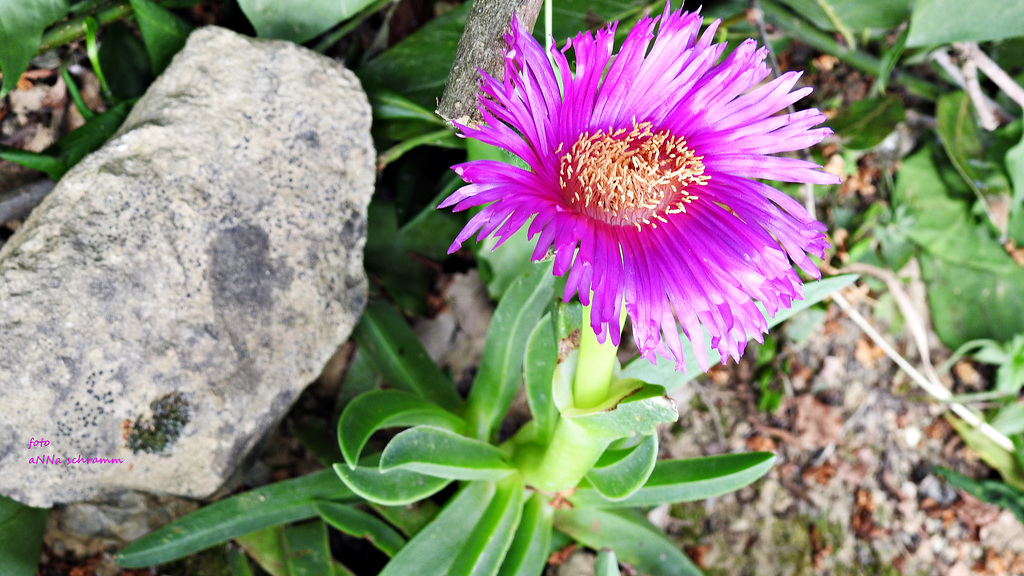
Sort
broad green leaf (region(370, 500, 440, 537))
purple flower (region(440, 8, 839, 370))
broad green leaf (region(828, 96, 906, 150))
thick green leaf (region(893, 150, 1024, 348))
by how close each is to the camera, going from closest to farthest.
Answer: purple flower (region(440, 8, 839, 370)), broad green leaf (region(370, 500, 440, 537)), broad green leaf (region(828, 96, 906, 150)), thick green leaf (region(893, 150, 1024, 348))

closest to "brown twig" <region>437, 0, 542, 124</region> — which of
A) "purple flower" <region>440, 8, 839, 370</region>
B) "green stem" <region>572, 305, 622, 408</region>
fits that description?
"purple flower" <region>440, 8, 839, 370</region>

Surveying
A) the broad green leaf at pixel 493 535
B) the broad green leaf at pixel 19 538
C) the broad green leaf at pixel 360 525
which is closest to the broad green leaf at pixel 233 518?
the broad green leaf at pixel 360 525

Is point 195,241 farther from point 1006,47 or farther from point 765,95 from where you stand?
point 1006,47

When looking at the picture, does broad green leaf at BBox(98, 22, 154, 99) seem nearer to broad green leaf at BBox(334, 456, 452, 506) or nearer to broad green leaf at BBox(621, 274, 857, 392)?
broad green leaf at BBox(334, 456, 452, 506)

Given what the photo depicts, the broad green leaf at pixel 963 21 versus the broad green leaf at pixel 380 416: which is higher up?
the broad green leaf at pixel 963 21

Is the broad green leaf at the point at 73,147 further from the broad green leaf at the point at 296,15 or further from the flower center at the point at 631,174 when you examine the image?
the flower center at the point at 631,174
